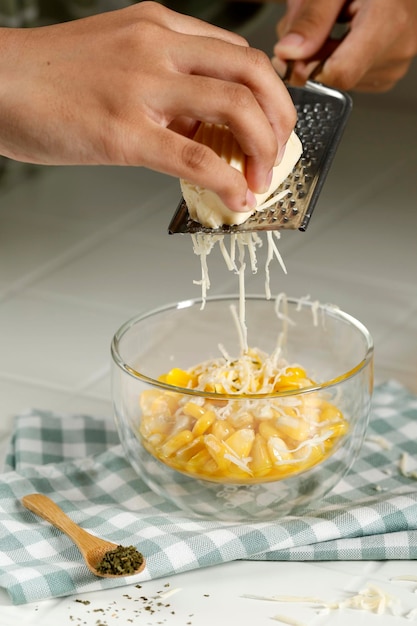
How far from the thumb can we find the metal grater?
109 millimetres

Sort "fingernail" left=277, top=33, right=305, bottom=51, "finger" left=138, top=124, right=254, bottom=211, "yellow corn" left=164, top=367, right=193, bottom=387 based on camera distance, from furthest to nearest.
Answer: "fingernail" left=277, top=33, right=305, bottom=51 → "yellow corn" left=164, top=367, right=193, bottom=387 → "finger" left=138, top=124, right=254, bottom=211

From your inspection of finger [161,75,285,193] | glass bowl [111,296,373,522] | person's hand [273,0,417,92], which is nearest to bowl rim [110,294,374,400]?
glass bowl [111,296,373,522]

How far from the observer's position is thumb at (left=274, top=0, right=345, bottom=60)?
56.3 inches

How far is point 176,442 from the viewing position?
103cm

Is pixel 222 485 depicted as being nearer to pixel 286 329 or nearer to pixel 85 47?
pixel 286 329

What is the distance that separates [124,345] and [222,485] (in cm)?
19

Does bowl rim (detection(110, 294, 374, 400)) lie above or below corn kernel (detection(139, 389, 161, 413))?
above

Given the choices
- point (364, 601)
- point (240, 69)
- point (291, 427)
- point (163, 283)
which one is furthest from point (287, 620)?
point (163, 283)

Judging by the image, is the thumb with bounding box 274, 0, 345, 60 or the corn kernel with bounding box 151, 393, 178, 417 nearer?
the corn kernel with bounding box 151, 393, 178, 417

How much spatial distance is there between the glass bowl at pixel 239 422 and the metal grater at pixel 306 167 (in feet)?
0.42

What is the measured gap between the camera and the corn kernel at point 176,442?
1.02 meters

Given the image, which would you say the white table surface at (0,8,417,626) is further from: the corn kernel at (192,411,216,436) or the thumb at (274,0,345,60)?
the thumb at (274,0,345,60)

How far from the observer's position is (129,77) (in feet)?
2.88

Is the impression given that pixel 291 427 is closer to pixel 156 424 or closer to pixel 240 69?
pixel 156 424
